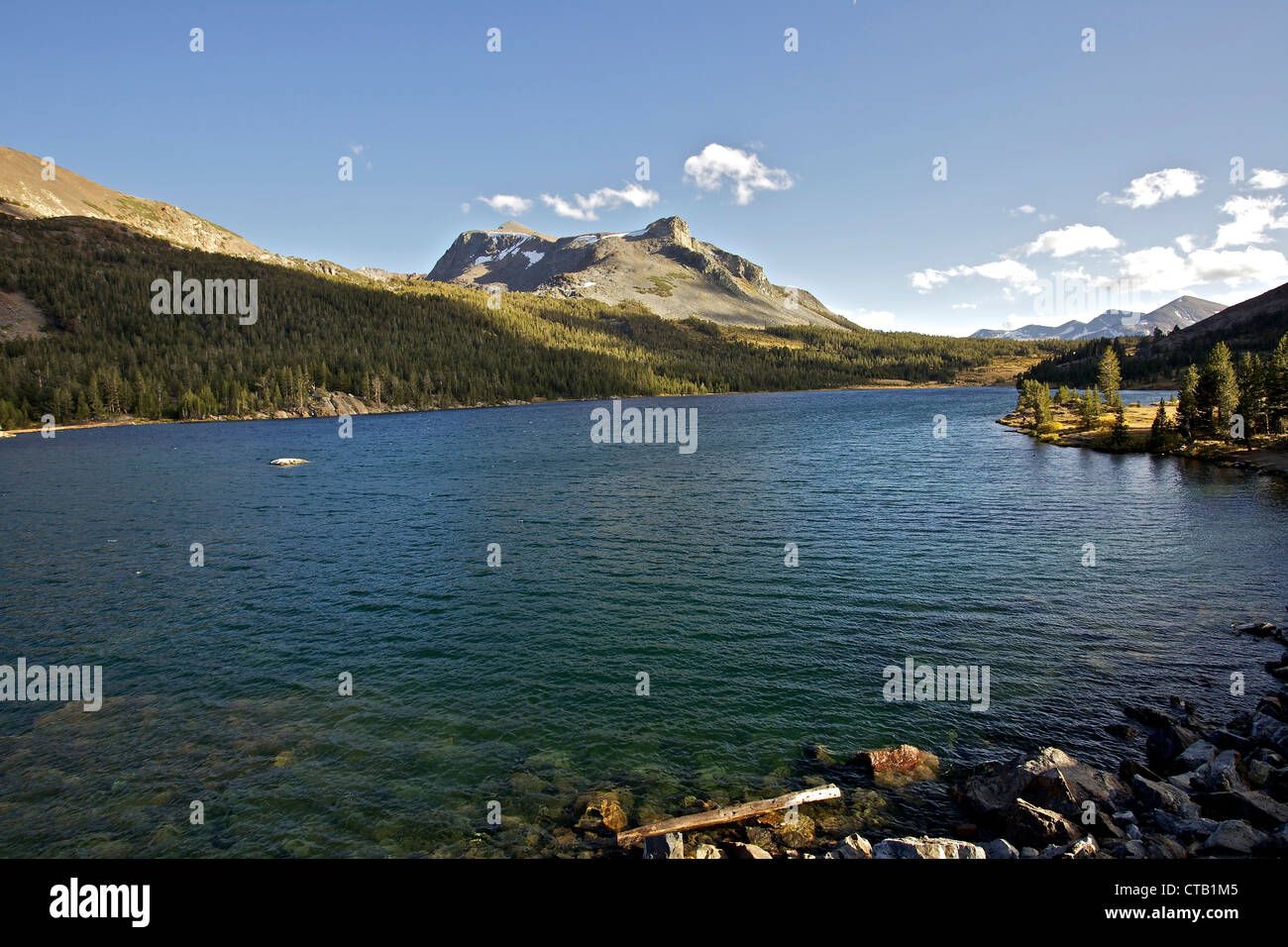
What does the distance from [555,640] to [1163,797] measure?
2337cm

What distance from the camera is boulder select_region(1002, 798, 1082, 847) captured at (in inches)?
607

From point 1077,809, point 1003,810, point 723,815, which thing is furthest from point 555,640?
point 1077,809

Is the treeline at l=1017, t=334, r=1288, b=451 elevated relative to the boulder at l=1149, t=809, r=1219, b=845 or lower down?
elevated

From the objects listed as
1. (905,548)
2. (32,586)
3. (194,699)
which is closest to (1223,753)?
(905,548)

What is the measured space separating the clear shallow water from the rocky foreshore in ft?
4.12

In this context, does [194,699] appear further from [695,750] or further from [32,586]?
[32,586]

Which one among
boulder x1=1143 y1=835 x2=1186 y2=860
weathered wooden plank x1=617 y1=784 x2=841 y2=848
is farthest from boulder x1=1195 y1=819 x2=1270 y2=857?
weathered wooden plank x1=617 y1=784 x2=841 y2=848

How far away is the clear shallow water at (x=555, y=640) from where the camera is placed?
19250mm

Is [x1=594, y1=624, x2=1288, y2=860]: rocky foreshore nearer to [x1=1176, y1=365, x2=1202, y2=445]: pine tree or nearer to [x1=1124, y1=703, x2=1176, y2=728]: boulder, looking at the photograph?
[x1=1124, y1=703, x2=1176, y2=728]: boulder

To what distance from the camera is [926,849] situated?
47.0 ft

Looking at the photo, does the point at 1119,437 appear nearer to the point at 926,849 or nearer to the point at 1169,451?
the point at 1169,451

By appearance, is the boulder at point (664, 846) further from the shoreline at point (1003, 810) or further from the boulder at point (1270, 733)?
the boulder at point (1270, 733)

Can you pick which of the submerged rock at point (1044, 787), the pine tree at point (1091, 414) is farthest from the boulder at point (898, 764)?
the pine tree at point (1091, 414)

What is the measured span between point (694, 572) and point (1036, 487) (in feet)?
154
